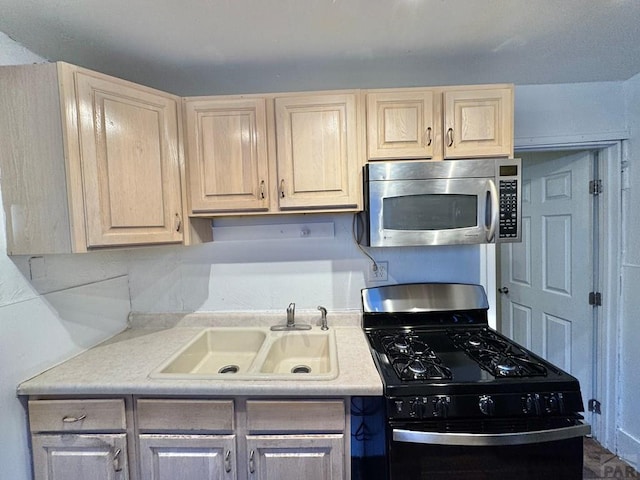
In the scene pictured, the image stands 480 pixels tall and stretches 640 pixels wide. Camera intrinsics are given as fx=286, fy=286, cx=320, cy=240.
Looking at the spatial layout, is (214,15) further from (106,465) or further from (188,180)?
(106,465)

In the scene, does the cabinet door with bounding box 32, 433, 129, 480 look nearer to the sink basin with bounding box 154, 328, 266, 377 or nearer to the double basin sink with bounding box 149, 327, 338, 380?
the double basin sink with bounding box 149, 327, 338, 380

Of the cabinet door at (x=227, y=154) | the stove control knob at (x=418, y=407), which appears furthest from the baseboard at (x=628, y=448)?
the cabinet door at (x=227, y=154)

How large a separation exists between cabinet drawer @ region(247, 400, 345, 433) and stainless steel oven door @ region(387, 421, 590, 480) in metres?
0.23

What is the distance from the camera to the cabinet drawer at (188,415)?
3.65 ft

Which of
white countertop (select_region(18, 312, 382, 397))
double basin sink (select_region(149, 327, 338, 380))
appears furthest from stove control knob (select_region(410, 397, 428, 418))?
double basin sink (select_region(149, 327, 338, 380))

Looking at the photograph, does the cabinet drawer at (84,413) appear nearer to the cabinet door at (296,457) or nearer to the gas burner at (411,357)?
the cabinet door at (296,457)

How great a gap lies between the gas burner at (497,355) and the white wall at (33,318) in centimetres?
185

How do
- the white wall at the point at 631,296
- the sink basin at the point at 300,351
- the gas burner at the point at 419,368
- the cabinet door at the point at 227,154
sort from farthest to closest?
the white wall at the point at 631,296 → the sink basin at the point at 300,351 → the cabinet door at the point at 227,154 → the gas burner at the point at 419,368

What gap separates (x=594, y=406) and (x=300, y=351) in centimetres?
203

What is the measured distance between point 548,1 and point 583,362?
2.16 meters

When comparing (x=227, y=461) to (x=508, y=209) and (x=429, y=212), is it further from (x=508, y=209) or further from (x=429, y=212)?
(x=508, y=209)

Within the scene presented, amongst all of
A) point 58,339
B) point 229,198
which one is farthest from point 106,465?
point 229,198

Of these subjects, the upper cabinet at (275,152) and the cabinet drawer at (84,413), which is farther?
the upper cabinet at (275,152)

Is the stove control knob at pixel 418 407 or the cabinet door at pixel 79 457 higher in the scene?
the stove control knob at pixel 418 407
